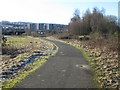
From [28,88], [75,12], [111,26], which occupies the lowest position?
[28,88]

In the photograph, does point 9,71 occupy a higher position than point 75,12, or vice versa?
point 75,12

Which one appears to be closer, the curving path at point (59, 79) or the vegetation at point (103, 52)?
the curving path at point (59, 79)

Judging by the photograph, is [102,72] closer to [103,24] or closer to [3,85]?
[3,85]

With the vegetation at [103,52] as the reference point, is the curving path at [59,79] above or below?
below

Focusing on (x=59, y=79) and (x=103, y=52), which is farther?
(x=103, y=52)

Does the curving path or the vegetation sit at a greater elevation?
the vegetation

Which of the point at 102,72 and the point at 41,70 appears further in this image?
the point at 41,70

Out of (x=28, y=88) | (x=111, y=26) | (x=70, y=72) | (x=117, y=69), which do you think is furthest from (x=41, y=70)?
(x=111, y=26)

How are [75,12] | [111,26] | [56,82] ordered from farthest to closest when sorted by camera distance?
[75,12] < [111,26] < [56,82]

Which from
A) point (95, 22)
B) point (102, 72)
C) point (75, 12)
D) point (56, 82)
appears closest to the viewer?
point (56, 82)

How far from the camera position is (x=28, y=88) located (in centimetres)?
589

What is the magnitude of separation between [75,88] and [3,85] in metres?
2.98

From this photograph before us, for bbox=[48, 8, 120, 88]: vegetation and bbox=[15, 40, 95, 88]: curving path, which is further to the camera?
bbox=[48, 8, 120, 88]: vegetation

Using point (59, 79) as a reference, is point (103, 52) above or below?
above
